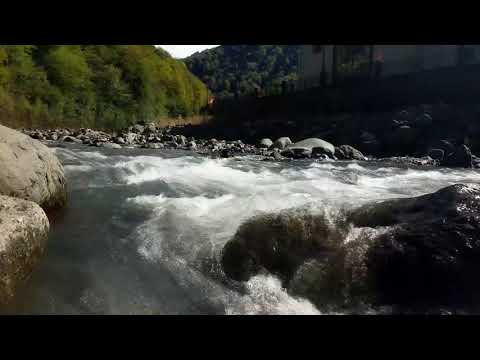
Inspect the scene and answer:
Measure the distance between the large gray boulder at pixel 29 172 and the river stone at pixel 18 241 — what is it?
2.78 feet

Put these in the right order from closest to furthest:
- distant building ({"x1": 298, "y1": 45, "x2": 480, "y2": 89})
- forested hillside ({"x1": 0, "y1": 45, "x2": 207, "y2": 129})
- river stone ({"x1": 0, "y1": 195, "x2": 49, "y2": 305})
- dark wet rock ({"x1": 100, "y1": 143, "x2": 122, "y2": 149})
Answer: river stone ({"x1": 0, "y1": 195, "x2": 49, "y2": 305})
dark wet rock ({"x1": 100, "y1": 143, "x2": 122, "y2": 149})
forested hillside ({"x1": 0, "y1": 45, "x2": 207, "y2": 129})
distant building ({"x1": 298, "y1": 45, "x2": 480, "y2": 89})

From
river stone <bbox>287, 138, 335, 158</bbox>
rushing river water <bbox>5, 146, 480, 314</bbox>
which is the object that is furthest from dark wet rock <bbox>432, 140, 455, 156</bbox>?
rushing river water <bbox>5, 146, 480, 314</bbox>

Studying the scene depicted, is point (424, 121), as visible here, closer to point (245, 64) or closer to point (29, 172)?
point (29, 172)

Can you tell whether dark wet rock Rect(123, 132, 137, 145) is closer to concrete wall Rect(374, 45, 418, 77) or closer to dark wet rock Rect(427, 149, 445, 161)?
dark wet rock Rect(427, 149, 445, 161)

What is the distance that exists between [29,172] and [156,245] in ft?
6.88

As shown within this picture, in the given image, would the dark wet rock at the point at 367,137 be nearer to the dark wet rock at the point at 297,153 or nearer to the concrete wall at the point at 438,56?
the dark wet rock at the point at 297,153

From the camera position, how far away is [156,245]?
3.69 meters

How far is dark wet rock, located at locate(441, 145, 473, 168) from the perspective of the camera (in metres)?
11.1

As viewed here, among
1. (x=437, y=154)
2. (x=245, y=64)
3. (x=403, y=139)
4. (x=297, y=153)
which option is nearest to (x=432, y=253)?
(x=297, y=153)

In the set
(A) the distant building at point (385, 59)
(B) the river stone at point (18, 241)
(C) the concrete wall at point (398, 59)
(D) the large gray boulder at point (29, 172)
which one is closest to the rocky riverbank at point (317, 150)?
(D) the large gray boulder at point (29, 172)

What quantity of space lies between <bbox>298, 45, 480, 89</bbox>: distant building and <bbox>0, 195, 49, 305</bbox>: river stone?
2050 cm
